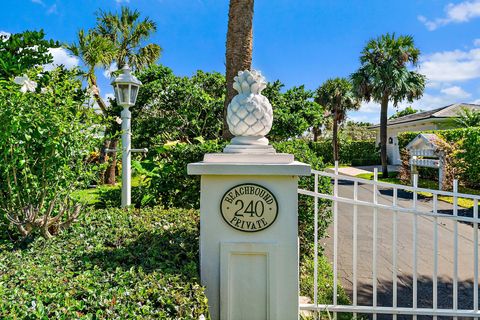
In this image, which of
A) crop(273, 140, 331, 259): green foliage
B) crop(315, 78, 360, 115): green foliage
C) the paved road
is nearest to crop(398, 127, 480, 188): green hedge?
the paved road

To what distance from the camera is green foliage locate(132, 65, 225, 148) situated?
11453 millimetres

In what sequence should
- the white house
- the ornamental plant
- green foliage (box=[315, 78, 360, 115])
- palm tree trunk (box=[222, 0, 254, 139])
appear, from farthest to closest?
green foliage (box=[315, 78, 360, 115]) → the white house → palm tree trunk (box=[222, 0, 254, 139]) → the ornamental plant

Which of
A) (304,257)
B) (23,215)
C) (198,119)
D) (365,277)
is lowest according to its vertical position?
(365,277)

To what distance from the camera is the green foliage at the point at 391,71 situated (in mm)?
19953

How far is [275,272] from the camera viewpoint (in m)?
2.57

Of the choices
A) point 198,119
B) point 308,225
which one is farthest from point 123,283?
point 198,119

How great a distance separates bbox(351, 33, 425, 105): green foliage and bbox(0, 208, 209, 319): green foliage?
19.8 meters

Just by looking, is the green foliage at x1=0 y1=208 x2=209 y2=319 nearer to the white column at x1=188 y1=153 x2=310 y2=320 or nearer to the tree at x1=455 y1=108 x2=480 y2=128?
the white column at x1=188 y1=153 x2=310 y2=320

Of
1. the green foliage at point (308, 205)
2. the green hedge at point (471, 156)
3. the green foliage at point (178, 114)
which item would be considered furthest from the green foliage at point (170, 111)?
the green hedge at point (471, 156)

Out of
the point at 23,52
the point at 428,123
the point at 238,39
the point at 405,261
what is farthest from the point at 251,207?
the point at 428,123

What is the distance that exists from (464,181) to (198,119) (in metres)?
11.6

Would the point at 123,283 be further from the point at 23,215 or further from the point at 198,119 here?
the point at 198,119

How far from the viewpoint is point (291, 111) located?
12.5 m

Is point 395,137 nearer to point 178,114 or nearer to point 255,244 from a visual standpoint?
point 178,114
